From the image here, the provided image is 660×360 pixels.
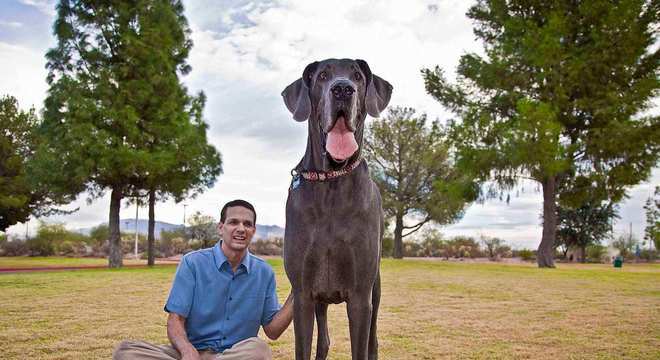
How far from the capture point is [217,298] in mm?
4234

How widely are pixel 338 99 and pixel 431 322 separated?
20.4 feet

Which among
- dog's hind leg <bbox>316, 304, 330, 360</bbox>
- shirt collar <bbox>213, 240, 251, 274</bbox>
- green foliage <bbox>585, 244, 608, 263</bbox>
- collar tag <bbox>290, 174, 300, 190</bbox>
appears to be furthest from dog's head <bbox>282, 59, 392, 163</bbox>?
green foliage <bbox>585, 244, 608, 263</bbox>

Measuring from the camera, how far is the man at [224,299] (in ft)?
13.5

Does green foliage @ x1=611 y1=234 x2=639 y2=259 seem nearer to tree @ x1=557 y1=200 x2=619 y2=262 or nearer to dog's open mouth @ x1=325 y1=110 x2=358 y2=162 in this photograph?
tree @ x1=557 y1=200 x2=619 y2=262

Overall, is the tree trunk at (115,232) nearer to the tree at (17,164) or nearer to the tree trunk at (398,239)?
the tree at (17,164)

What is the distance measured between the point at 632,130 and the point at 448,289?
18.6m

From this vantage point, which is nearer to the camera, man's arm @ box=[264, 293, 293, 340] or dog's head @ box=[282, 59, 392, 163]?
dog's head @ box=[282, 59, 392, 163]

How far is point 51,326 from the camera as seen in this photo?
7.73 metres

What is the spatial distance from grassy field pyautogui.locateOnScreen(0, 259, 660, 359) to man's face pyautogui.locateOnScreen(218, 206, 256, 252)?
2212 mm

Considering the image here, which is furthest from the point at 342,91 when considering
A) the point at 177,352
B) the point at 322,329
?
the point at 177,352

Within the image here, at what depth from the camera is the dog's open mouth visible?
113 inches

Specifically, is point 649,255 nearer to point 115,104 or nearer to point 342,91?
point 115,104

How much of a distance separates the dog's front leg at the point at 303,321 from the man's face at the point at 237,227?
3.99 feet

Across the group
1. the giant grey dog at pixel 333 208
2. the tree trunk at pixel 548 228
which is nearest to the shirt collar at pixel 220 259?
the giant grey dog at pixel 333 208
